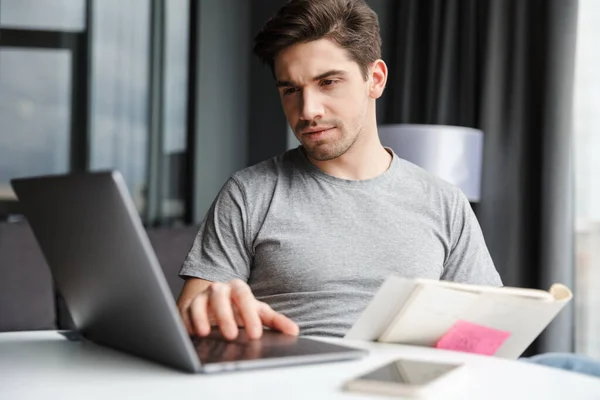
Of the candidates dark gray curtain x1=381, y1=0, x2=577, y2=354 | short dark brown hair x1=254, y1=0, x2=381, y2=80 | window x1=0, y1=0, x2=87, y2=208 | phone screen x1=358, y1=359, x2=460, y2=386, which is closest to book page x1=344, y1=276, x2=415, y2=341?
phone screen x1=358, y1=359, x2=460, y2=386

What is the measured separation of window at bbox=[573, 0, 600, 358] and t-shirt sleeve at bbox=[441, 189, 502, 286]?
145cm

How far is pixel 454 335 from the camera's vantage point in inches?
42.3

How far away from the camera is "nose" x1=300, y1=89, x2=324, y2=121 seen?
1530 mm

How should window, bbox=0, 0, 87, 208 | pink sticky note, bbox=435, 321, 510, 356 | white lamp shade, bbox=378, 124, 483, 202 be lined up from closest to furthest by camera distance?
pink sticky note, bbox=435, 321, 510, 356 < white lamp shade, bbox=378, 124, 483, 202 < window, bbox=0, 0, 87, 208

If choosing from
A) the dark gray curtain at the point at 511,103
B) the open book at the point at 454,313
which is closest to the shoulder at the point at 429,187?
the open book at the point at 454,313

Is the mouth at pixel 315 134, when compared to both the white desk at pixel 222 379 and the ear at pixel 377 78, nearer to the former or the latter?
the ear at pixel 377 78

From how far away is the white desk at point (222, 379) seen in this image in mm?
767

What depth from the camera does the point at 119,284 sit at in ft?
2.88

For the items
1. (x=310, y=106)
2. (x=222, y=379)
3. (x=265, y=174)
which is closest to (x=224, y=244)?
(x=265, y=174)

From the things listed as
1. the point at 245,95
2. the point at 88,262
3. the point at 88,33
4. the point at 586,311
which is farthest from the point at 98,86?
the point at 88,262

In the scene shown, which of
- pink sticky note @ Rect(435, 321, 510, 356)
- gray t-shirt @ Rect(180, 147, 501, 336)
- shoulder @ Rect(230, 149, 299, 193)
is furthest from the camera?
shoulder @ Rect(230, 149, 299, 193)

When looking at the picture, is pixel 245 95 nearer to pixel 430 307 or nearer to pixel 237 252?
pixel 237 252

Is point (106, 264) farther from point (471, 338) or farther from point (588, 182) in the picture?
point (588, 182)

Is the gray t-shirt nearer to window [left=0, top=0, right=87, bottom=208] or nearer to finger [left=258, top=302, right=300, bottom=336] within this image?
finger [left=258, top=302, right=300, bottom=336]
